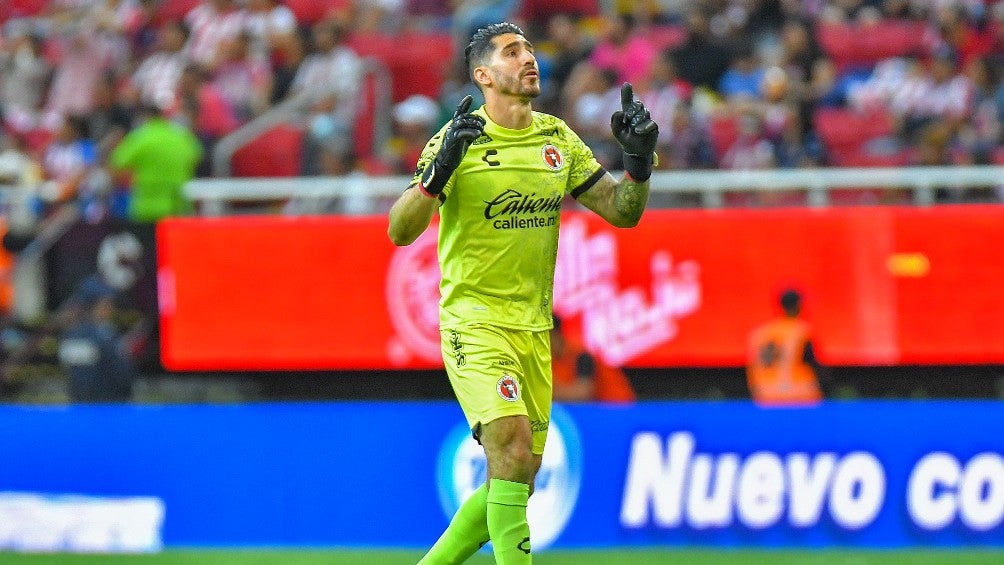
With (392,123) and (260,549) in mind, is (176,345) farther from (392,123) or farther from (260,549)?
(260,549)

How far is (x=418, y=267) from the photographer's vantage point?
13922 millimetres

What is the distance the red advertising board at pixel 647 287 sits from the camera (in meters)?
13.5

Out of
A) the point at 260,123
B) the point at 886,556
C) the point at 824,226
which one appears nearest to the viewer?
the point at 886,556

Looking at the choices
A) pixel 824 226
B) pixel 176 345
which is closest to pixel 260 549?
pixel 176 345

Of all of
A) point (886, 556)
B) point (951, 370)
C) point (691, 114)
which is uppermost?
point (691, 114)

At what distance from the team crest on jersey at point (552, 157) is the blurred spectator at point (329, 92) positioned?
7.68m

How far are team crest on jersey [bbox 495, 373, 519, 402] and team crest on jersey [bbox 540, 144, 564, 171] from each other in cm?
91

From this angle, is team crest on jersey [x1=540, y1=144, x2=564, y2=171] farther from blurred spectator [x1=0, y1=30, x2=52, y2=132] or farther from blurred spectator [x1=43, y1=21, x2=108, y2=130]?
blurred spectator [x1=0, y1=30, x2=52, y2=132]

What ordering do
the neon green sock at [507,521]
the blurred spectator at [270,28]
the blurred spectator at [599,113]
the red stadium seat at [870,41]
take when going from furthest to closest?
the blurred spectator at [270,28] < the red stadium seat at [870,41] < the blurred spectator at [599,113] < the neon green sock at [507,521]

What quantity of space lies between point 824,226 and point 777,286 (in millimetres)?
613

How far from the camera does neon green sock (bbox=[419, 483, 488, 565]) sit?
22.8ft

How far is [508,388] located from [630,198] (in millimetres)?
948

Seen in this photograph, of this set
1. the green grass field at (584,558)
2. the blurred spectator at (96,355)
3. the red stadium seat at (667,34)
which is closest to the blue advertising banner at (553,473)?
the green grass field at (584,558)

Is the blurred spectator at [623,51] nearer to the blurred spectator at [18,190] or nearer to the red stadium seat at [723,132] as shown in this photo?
the red stadium seat at [723,132]
